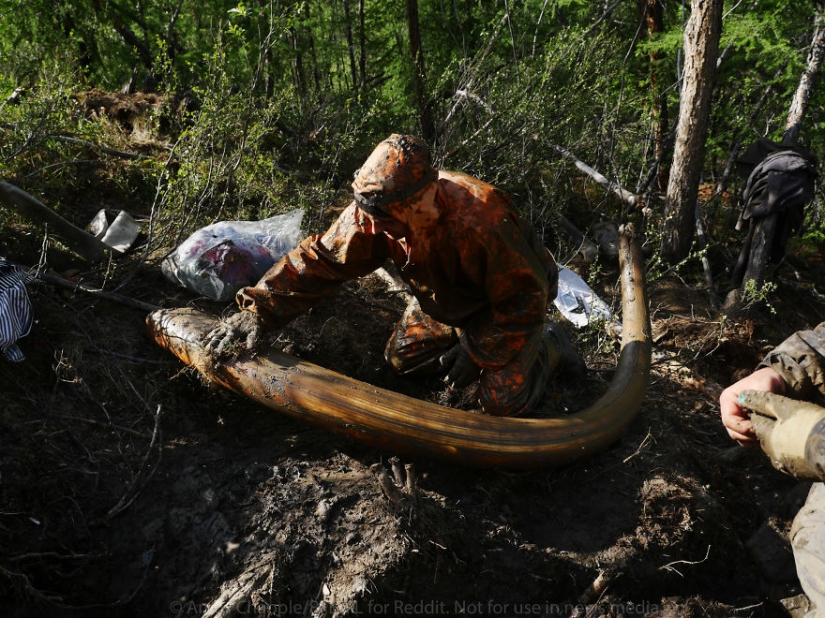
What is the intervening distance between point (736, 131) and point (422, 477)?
5.64 meters

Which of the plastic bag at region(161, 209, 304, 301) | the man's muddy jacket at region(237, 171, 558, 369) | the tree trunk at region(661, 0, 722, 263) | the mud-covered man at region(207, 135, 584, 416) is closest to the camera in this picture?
the mud-covered man at region(207, 135, 584, 416)

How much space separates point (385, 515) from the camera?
261 centimetres

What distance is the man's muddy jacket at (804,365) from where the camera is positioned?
2178mm

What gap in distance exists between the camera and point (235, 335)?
294cm

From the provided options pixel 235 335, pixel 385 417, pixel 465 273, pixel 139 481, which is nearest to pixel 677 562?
pixel 385 417

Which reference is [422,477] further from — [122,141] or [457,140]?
[122,141]

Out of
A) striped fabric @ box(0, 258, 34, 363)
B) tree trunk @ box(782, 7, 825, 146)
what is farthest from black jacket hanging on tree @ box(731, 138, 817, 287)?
striped fabric @ box(0, 258, 34, 363)

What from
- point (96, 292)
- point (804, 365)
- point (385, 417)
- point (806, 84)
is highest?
point (806, 84)

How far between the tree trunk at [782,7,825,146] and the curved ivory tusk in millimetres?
4020

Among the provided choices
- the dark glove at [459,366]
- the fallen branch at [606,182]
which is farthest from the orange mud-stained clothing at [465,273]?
the fallen branch at [606,182]

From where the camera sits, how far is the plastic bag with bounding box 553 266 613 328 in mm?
4371

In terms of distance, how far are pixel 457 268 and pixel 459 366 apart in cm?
66

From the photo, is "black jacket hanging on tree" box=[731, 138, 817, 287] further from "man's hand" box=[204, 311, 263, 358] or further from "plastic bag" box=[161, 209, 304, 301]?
"man's hand" box=[204, 311, 263, 358]

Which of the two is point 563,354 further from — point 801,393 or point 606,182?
point 606,182
